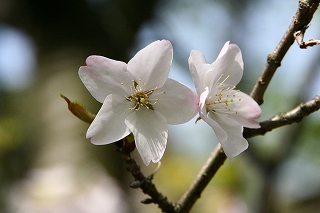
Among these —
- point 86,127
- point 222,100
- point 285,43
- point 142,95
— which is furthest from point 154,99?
point 86,127

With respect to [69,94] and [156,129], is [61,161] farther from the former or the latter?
[156,129]

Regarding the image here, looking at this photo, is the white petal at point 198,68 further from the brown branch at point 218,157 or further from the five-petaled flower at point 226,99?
the brown branch at point 218,157

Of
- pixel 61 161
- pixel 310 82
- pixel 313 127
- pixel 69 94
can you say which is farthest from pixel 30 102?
pixel 313 127

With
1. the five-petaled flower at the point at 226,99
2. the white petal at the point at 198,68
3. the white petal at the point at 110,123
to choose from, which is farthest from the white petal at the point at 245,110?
the white petal at the point at 110,123

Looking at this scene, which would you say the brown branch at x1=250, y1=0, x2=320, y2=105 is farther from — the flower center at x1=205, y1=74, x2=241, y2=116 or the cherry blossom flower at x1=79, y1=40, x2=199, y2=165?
the cherry blossom flower at x1=79, y1=40, x2=199, y2=165

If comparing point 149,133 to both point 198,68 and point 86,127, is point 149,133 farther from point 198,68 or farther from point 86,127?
point 86,127
